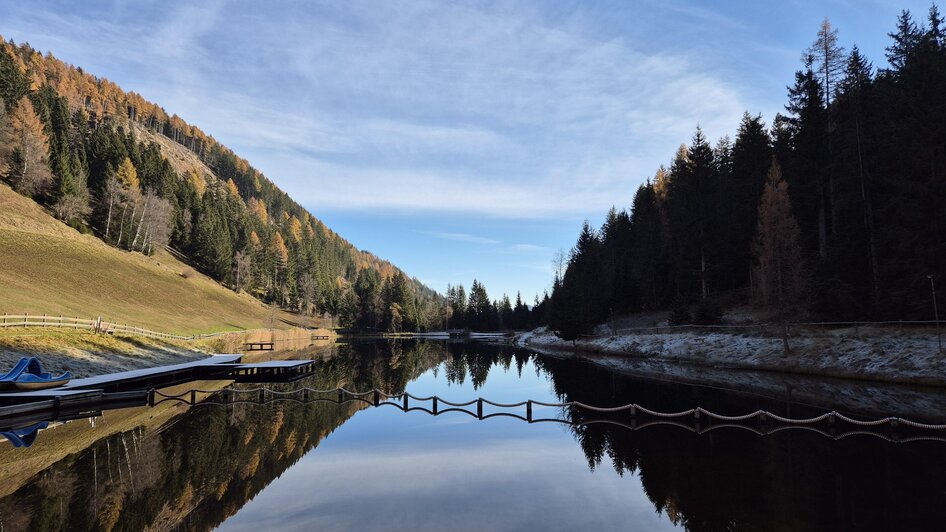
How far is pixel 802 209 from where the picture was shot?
175 ft

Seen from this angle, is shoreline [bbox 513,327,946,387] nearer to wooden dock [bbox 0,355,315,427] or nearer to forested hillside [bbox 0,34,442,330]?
wooden dock [bbox 0,355,315,427]

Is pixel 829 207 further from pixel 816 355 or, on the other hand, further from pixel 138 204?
pixel 138 204

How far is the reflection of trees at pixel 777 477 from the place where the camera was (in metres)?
11.5

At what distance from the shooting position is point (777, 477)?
571 inches

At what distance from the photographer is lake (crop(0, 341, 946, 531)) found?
475 inches

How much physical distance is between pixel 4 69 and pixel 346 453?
115 meters

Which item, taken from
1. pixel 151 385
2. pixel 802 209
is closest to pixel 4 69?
pixel 151 385

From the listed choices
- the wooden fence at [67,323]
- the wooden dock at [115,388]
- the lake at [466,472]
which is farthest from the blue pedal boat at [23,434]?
the wooden fence at [67,323]

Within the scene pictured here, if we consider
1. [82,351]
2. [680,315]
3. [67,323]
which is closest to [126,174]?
[67,323]

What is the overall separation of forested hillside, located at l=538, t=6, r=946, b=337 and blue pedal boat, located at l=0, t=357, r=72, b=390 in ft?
167

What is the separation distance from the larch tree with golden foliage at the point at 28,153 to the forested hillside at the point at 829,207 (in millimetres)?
87229

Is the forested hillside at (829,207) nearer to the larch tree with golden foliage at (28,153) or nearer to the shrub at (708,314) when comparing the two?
the shrub at (708,314)

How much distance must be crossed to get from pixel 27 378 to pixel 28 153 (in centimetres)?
7769

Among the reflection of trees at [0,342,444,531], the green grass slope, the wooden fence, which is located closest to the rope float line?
the reflection of trees at [0,342,444,531]
